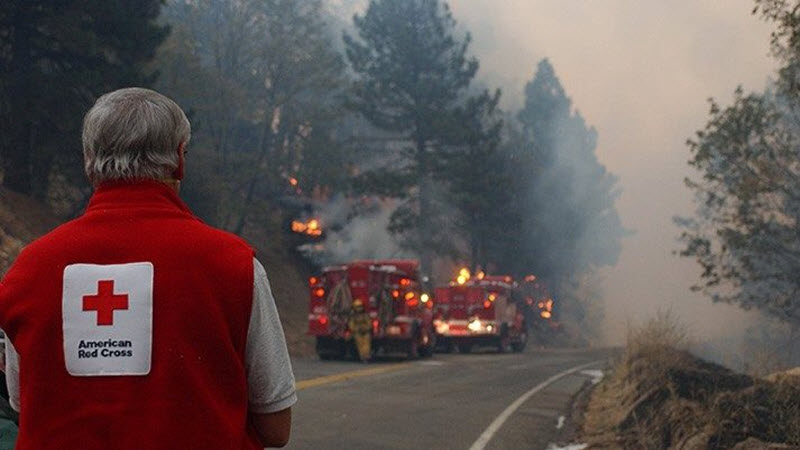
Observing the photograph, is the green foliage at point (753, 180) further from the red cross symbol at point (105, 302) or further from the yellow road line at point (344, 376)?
the red cross symbol at point (105, 302)

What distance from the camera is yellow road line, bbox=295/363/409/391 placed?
20506 millimetres

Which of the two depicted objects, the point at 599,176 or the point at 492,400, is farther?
the point at 599,176

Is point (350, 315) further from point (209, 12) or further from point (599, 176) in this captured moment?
point (599, 176)

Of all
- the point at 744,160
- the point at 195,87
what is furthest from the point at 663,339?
the point at 195,87

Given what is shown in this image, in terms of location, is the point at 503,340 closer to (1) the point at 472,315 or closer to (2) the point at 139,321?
(1) the point at 472,315

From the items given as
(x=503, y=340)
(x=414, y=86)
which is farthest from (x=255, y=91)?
(x=503, y=340)

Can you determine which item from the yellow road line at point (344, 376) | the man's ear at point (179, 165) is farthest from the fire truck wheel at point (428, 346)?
the man's ear at point (179, 165)

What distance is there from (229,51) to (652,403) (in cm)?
3040

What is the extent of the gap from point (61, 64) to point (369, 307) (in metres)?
9.82

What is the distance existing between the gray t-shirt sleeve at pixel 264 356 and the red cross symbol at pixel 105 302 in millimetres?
296

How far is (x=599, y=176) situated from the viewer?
3199 inches

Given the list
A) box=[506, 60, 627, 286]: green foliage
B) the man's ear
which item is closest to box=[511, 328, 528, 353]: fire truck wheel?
box=[506, 60, 627, 286]: green foliage

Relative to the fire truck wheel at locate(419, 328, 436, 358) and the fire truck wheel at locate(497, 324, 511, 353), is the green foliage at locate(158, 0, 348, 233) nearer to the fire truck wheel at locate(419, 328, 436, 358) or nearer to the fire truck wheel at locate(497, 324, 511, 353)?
the fire truck wheel at locate(419, 328, 436, 358)

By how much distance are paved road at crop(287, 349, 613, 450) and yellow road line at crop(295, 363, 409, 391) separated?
18mm
